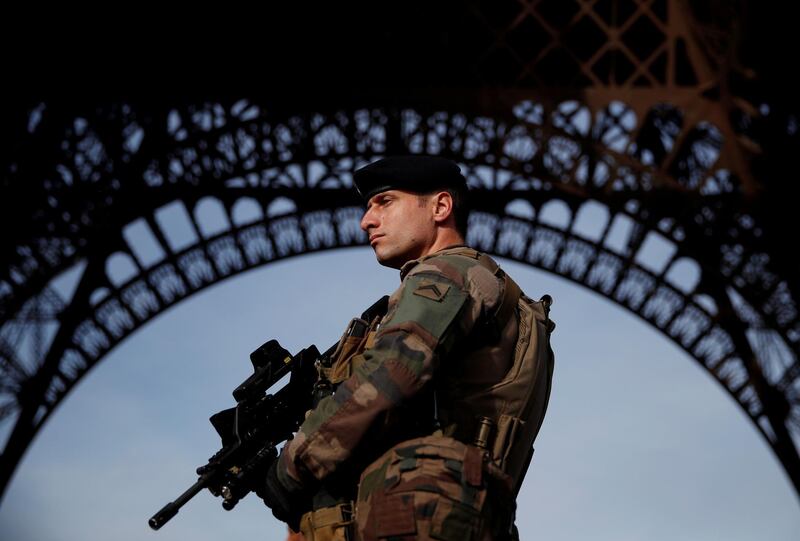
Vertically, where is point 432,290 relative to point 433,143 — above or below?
below

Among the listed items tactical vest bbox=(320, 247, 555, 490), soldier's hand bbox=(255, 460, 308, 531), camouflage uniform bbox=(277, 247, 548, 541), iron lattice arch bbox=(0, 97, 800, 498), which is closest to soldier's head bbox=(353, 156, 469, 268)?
tactical vest bbox=(320, 247, 555, 490)

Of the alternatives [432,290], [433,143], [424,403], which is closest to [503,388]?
[424,403]

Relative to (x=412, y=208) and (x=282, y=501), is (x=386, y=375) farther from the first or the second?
(x=412, y=208)

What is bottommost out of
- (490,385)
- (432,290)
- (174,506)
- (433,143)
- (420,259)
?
(174,506)

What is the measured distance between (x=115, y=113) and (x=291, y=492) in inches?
508

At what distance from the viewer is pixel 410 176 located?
3.42 m

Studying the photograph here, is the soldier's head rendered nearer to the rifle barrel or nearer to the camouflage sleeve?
the camouflage sleeve

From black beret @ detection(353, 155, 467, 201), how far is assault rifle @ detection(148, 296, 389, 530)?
0.32m

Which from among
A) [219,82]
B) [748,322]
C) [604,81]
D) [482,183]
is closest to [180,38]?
[219,82]

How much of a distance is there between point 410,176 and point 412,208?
0.09 m

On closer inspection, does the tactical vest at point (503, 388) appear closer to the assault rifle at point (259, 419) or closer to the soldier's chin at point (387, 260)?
the soldier's chin at point (387, 260)

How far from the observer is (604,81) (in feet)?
54.7

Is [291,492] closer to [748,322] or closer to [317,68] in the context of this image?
[317,68]

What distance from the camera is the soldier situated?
9.66 ft
